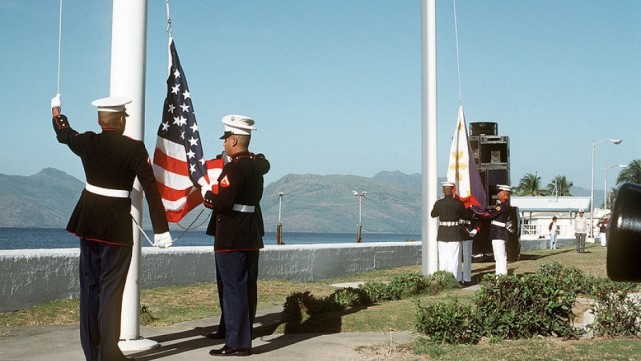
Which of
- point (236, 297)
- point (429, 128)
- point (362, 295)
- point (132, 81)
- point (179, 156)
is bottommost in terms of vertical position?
point (362, 295)

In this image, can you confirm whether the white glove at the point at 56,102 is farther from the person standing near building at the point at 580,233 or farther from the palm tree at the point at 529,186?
the palm tree at the point at 529,186

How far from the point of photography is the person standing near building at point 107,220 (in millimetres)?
5828

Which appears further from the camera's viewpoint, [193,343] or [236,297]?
[193,343]

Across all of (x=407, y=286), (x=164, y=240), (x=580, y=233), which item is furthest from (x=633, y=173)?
(x=164, y=240)

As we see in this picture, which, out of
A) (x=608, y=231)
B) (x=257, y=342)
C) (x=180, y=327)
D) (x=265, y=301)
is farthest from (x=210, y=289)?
(x=608, y=231)

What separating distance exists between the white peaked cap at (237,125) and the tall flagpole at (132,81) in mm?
694

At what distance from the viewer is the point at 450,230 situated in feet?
48.0

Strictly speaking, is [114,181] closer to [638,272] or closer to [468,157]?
[638,272]

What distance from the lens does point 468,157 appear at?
1683 centimetres

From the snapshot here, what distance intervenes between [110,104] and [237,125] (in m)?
1.25

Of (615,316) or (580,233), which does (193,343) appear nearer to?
(615,316)

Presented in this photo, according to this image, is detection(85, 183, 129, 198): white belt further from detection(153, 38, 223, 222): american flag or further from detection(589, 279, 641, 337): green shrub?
detection(589, 279, 641, 337): green shrub

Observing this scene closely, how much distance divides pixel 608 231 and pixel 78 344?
20.5ft

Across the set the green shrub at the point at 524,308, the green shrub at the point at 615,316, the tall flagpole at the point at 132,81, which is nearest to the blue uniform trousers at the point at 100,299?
the tall flagpole at the point at 132,81
